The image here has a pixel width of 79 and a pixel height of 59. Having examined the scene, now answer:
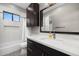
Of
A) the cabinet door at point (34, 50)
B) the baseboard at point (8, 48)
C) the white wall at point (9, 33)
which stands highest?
the white wall at point (9, 33)

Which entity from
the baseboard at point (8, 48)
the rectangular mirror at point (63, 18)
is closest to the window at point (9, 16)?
the baseboard at point (8, 48)

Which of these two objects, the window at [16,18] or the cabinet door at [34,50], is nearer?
the window at [16,18]

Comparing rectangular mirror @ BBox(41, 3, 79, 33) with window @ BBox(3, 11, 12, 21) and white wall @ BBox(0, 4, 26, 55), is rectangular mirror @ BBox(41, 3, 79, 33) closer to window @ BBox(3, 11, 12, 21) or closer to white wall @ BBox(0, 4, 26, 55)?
white wall @ BBox(0, 4, 26, 55)

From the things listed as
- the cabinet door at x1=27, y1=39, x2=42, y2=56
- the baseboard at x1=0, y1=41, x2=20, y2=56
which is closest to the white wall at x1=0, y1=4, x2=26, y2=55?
the baseboard at x1=0, y1=41, x2=20, y2=56

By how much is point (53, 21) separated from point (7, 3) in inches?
30.5

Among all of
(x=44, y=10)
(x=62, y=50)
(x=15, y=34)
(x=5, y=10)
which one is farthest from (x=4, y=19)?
(x=44, y=10)

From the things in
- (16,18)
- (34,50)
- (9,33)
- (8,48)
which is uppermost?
(16,18)

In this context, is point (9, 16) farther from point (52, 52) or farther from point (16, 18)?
point (52, 52)

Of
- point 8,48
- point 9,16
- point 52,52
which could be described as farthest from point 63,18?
point 8,48

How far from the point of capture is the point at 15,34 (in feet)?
3.24

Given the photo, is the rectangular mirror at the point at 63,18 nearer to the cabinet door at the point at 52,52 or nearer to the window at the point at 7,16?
the cabinet door at the point at 52,52

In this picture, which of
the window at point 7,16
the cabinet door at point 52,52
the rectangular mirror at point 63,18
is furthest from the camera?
the rectangular mirror at point 63,18

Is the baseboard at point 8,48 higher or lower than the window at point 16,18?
lower

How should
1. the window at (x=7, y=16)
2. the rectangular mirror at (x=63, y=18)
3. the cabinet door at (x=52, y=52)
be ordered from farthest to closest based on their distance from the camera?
1. the rectangular mirror at (x=63, y=18)
2. the window at (x=7, y=16)
3. the cabinet door at (x=52, y=52)
